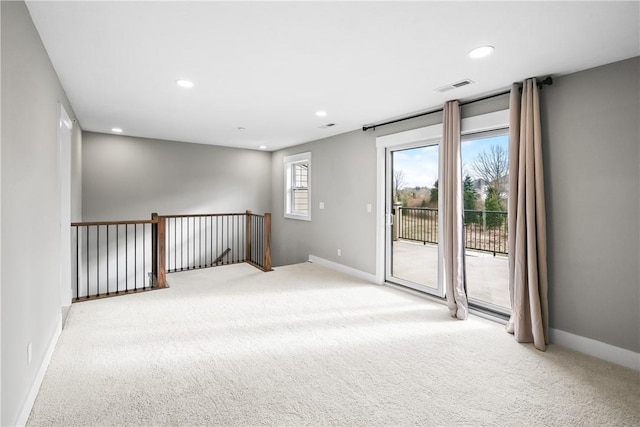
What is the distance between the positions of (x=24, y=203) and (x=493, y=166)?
4.03 metres

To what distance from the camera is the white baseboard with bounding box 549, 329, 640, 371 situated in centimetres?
247

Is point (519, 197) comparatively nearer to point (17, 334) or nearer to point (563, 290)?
point (563, 290)

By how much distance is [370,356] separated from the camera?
2.64 m

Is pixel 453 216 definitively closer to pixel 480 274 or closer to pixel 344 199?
pixel 480 274

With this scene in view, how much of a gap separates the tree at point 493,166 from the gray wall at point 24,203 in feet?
12.9

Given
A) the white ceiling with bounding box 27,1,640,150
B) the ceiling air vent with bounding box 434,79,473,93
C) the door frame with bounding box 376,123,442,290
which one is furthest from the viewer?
the door frame with bounding box 376,123,442,290

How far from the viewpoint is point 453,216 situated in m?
3.56

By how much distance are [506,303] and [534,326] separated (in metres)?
0.73

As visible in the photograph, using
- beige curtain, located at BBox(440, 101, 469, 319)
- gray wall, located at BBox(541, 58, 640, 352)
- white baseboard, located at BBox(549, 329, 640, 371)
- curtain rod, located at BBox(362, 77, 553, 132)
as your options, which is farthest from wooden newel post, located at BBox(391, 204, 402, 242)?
white baseboard, located at BBox(549, 329, 640, 371)

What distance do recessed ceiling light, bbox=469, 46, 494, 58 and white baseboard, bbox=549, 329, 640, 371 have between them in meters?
2.48

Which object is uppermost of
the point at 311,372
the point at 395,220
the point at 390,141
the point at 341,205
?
the point at 390,141

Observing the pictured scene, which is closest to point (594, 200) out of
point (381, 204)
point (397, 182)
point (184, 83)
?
point (397, 182)

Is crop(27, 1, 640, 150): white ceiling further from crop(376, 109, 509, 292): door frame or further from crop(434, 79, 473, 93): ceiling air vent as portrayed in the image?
crop(376, 109, 509, 292): door frame

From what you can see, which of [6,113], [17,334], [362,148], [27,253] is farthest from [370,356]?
[362,148]
